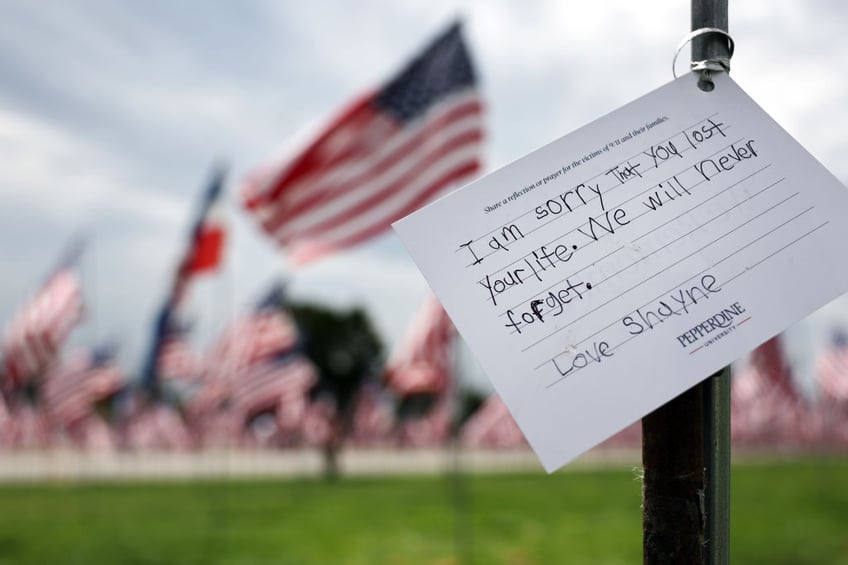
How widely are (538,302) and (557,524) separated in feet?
39.5

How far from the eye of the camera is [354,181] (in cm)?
574

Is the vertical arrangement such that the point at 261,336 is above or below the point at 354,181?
above

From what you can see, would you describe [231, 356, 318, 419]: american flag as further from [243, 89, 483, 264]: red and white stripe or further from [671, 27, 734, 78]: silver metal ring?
[671, 27, 734, 78]: silver metal ring

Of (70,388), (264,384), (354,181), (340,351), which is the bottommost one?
(354,181)

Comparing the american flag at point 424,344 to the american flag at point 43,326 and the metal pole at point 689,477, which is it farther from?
the metal pole at point 689,477

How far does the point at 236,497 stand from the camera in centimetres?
1889

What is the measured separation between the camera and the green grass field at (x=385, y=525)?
9.45 meters

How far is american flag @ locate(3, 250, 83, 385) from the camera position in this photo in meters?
10.5

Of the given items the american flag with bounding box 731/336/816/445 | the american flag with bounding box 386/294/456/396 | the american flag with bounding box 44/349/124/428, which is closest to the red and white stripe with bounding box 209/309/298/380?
the american flag with bounding box 386/294/456/396

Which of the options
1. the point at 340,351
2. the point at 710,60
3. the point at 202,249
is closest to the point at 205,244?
the point at 202,249

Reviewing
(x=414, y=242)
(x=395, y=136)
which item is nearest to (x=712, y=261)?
(x=414, y=242)

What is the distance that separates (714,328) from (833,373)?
22307 millimetres

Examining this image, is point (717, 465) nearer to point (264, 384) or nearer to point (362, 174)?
point (362, 174)

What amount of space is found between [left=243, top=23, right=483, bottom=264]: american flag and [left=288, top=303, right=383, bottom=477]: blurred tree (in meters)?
31.0
